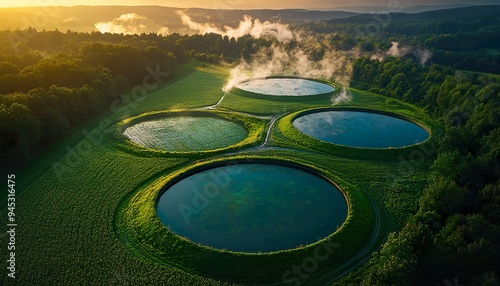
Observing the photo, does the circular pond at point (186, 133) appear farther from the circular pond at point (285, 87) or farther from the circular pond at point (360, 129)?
the circular pond at point (285, 87)

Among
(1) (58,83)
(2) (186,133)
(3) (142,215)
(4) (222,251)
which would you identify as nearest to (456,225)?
(4) (222,251)

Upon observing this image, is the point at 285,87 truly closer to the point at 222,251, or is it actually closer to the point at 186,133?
the point at 186,133

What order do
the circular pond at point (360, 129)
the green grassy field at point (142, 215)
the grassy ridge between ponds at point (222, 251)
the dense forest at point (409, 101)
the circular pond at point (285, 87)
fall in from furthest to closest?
the circular pond at point (285, 87) → the circular pond at point (360, 129) → the grassy ridge between ponds at point (222, 251) → the green grassy field at point (142, 215) → the dense forest at point (409, 101)

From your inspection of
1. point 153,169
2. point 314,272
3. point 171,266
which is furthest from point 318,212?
point 153,169

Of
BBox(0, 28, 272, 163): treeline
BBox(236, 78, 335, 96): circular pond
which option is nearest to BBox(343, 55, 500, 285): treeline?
BBox(236, 78, 335, 96): circular pond

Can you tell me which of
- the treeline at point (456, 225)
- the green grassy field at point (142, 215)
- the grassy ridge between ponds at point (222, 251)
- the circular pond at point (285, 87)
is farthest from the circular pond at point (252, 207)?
the circular pond at point (285, 87)

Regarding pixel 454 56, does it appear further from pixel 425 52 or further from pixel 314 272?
pixel 314 272
